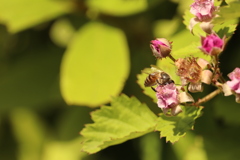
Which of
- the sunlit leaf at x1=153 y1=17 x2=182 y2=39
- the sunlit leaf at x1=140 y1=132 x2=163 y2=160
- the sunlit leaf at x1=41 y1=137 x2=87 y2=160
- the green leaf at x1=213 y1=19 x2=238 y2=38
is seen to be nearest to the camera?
the green leaf at x1=213 y1=19 x2=238 y2=38

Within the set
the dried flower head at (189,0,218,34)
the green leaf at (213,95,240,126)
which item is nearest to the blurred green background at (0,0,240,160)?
the green leaf at (213,95,240,126)

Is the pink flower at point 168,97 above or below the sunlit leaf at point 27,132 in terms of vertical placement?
above

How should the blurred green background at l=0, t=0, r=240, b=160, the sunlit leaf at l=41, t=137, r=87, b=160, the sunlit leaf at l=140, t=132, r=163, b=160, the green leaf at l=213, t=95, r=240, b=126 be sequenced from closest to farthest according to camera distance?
1. the green leaf at l=213, t=95, r=240, b=126
2. the blurred green background at l=0, t=0, r=240, b=160
3. the sunlit leaf at l=140, t=132, r=163, b=160
4. the sunlit leaf at l=41, t=137, r=87, b=160

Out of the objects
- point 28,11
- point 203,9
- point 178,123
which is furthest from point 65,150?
point 203,9

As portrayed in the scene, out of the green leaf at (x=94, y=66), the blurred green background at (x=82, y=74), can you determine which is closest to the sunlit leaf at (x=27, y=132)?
the blurred green background at (x=82, y=74)

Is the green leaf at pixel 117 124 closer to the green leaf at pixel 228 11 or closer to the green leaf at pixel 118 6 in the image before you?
the green leaf at pixel 228 11

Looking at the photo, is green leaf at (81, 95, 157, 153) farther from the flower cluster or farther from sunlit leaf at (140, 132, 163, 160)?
sunlit leaf at (140, 132, 163, 160)
